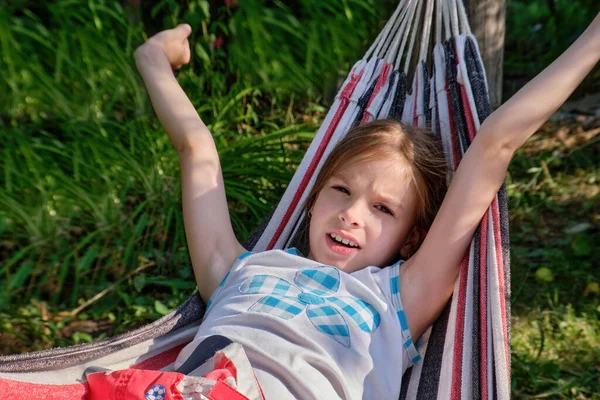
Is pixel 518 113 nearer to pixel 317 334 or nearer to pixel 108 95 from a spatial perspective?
pixel 317 334

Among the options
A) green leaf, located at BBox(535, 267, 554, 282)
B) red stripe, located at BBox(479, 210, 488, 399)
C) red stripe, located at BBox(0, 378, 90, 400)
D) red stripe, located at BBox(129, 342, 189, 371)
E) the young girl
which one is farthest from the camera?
green leaf, located at BBox(535, 267, 554, 282)

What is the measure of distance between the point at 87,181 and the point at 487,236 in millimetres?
2010

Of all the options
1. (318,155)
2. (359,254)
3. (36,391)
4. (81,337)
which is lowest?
(36,391)

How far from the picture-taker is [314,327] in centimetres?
174

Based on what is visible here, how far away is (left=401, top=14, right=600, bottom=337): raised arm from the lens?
177 centimetres

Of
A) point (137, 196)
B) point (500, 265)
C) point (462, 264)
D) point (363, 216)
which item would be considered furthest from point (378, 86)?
point (137, 196)

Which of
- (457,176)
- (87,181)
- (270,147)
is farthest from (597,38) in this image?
(87,181)

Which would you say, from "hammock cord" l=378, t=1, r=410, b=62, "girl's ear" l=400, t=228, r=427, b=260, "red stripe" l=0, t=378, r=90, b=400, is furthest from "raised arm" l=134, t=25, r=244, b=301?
"hammock cord" l=378, t=1, r=410, b=62

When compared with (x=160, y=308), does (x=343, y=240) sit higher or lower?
higher

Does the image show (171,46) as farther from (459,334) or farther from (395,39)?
(459,334)

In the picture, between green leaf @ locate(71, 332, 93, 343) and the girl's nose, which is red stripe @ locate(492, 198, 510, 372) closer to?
the girl's nose

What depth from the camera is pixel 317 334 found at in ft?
5.68

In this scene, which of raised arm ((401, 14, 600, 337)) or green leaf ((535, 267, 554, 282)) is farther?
green leaf ((535, 267, 554, 282))

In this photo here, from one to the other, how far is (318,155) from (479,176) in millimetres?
544
